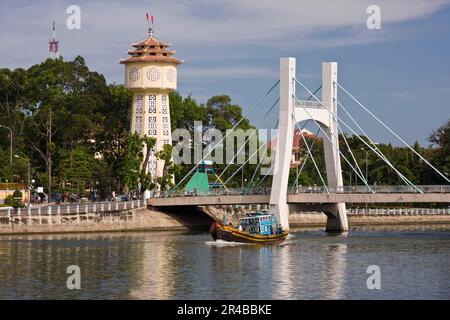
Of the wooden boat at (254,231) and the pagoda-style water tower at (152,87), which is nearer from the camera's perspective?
the wooden boat at (254,231)

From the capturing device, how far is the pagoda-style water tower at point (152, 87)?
114062 mm

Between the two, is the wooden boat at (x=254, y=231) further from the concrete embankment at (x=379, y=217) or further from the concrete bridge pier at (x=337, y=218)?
the concrete embankment at (x=379, y=217)

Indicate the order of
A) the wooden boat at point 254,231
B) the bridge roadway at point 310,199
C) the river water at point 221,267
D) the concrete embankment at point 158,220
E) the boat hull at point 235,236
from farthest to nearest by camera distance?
the concrete embankment at point 158,220 < the bridge roadway at point 310,199 < the wooden boat at point 254,231 < the boat hull at point 235,236 < the river water at point 221,267

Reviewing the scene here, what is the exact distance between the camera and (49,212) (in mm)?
88812

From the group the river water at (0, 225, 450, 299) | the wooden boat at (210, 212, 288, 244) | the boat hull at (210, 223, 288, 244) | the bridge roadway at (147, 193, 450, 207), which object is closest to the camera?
the river water at (0, 225, 450, 299)

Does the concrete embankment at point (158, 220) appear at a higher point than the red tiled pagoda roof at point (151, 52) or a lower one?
lower

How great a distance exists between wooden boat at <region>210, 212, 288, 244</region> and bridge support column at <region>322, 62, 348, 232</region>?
33.6 ft

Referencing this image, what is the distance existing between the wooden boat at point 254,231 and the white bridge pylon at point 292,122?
4868mm

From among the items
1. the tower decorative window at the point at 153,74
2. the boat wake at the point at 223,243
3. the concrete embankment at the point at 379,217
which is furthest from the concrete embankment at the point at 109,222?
the tower decorative window at the point at 153,74

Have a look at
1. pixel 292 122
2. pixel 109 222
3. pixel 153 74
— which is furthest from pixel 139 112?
pixel 292 122

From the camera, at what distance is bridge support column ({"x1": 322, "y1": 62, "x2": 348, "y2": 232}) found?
91.9m

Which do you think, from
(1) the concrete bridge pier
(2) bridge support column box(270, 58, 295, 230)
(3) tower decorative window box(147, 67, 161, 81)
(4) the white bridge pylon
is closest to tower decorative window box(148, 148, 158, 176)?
(3) tower decorative window box(147, 67, 161, 81)

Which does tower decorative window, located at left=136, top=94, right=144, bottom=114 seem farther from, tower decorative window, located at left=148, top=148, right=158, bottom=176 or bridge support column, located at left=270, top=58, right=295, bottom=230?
bridge support column, located at left=270, top=58, right=295, bottom=230

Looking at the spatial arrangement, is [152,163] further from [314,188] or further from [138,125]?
[314,188]
